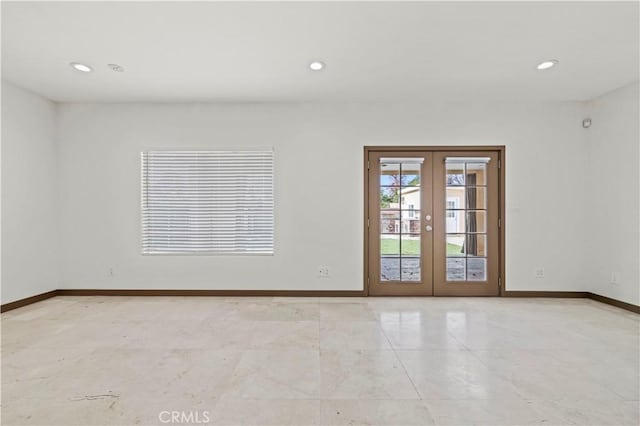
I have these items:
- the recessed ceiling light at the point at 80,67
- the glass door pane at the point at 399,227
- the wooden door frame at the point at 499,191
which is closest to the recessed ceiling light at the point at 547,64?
the wooden door frame at the point at 499,191

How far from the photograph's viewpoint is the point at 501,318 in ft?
11.0

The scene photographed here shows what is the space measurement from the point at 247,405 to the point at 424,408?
1.09 m

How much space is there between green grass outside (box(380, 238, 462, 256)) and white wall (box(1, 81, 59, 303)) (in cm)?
478

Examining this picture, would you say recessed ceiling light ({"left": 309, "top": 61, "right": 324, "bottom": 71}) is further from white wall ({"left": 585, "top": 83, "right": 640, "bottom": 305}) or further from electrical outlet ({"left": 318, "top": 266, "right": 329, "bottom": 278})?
white wall ({"left": 585, "top": 83, "right": 640, "bottom": 305})

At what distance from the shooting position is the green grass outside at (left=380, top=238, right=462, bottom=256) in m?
4.29

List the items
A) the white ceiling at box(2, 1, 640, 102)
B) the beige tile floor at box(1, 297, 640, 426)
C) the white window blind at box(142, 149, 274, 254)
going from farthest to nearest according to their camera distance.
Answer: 1. the white window blind at box(142, 149, 274, 254)
2. the white ceiling at box(2, 1, 640, 102)
3. the beige tile floor at box(1, 297, 640, 426)

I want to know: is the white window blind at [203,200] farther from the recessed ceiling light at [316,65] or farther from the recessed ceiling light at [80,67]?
the recessed ceiling light at [316,65]

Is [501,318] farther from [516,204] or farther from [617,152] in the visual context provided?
[617,152]

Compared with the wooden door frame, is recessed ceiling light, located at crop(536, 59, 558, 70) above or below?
above

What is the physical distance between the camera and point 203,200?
4.32 m

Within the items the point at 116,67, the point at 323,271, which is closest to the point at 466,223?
the point at 323,271

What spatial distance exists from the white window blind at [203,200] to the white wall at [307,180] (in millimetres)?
166

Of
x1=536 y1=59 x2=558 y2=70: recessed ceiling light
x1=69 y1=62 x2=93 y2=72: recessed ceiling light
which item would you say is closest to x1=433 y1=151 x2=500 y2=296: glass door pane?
x1=536 y1=59 x2=558 y2=70: recessed ceiling light

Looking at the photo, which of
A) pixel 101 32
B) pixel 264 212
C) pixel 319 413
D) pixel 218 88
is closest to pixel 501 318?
pixel 319 413
